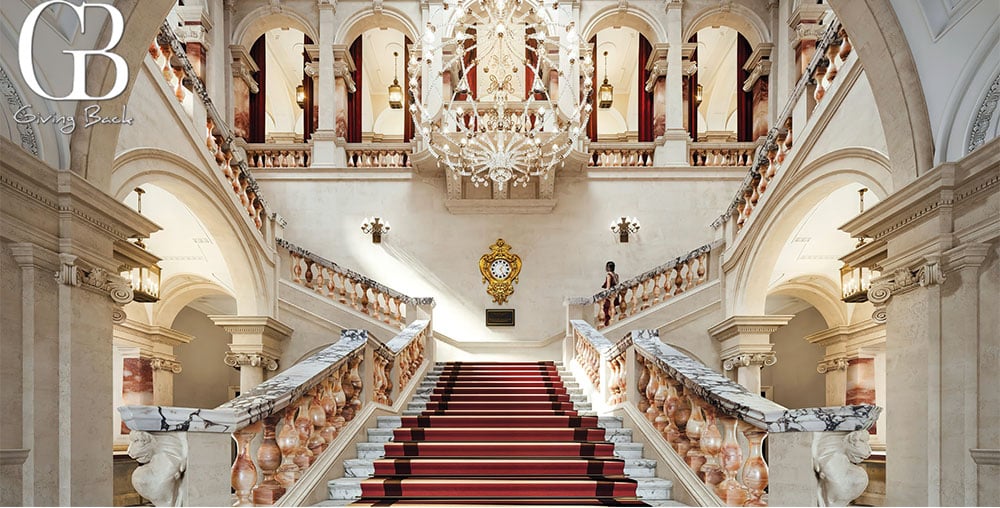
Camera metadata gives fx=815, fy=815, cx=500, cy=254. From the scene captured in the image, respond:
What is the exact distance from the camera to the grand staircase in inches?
204

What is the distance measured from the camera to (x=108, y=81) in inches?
241

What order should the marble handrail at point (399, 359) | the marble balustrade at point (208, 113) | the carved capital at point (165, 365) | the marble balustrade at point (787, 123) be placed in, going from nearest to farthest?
the marble handrail at point (399, 359), the marble balustrade at point (787, 123), the marble balustrade at point (208, 113), the carved capital at point (165, 365)

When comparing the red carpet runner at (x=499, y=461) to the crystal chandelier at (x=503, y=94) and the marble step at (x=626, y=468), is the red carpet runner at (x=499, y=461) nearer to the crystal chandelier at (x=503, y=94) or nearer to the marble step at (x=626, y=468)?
the marble step at (x=626, y=468)

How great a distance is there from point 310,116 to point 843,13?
1146cm

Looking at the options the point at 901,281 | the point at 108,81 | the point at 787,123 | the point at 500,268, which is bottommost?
the point at 901,281

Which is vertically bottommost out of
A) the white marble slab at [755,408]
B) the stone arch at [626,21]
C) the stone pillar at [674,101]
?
the white marble slab at [755,408]

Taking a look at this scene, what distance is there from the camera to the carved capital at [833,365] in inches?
548

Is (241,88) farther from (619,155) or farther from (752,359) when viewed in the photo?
(752,359)

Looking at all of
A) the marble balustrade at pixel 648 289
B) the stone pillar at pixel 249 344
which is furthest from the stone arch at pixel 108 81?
the marble balustrade at pixel 648 289

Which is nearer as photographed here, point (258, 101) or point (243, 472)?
point (243, 472)

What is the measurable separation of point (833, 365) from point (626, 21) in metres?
7.21

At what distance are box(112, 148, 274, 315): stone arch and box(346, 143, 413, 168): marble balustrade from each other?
339cm

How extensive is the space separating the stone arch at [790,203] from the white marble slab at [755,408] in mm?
3241

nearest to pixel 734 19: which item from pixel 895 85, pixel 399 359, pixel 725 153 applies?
pixel 725 153
